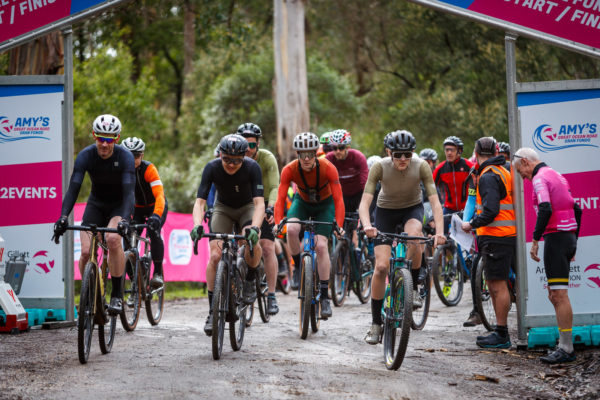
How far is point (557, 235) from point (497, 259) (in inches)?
40.4

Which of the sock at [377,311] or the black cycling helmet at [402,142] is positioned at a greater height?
the black cycling helmet at [402,142]

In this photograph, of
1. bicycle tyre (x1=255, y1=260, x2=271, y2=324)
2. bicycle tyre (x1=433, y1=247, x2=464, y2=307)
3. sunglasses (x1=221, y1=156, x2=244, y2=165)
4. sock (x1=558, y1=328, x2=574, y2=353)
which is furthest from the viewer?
bicycle tyre (x1=433, y1=247, x2=464, y2=307)

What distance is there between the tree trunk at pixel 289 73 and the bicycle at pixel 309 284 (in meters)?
10.3

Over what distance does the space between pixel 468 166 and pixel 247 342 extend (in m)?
5.12

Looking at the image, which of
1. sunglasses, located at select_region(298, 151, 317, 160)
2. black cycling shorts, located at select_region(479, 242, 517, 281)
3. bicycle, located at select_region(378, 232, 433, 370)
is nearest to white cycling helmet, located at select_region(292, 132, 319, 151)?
sunglasses, located at select_region(298, 151, 317, 160)

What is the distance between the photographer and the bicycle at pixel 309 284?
29.5ft

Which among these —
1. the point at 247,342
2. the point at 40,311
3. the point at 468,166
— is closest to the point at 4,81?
the point at 40,311

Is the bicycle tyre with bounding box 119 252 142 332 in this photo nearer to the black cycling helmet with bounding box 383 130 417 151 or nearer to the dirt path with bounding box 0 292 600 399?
the dirt path with bounding box 0 292 600 399

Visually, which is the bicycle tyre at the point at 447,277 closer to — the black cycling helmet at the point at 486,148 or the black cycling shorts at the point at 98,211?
the black cycling helmet at the point at 486,148

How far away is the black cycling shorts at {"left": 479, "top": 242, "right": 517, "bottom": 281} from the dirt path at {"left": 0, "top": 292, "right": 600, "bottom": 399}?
0.85m

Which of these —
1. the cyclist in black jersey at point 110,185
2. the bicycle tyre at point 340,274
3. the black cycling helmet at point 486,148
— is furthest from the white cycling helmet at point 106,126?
the bicycle tyre at point 340,274

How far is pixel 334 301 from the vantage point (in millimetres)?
12383

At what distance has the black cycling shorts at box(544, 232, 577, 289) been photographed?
26.2 feet

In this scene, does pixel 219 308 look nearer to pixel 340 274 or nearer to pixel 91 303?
pixel 91 303
